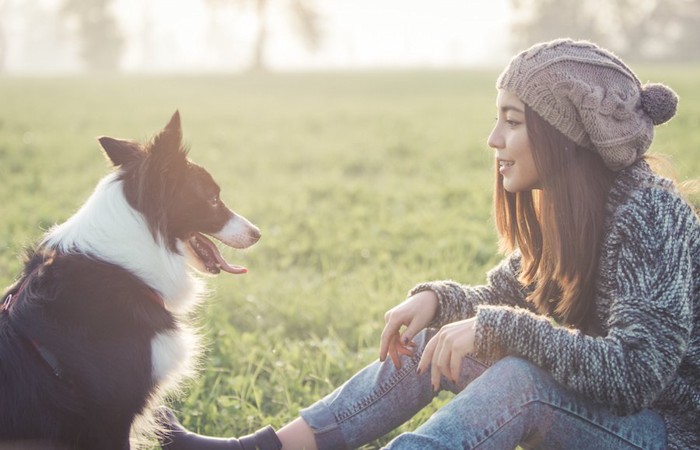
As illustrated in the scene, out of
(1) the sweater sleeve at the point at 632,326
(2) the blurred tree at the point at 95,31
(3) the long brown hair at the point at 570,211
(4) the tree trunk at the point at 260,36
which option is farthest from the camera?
(2) the blurred tree at the point at 95,31

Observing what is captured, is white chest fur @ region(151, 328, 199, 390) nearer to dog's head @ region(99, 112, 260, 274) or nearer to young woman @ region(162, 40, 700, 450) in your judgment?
dog's head @ region(99, 112, 260, 274)

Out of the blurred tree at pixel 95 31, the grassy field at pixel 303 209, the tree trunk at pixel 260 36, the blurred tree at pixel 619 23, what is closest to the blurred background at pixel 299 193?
the grassy field at pixel 303 209

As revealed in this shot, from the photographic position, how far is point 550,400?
6.90ft

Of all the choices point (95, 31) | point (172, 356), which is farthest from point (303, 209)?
point (95, 31)

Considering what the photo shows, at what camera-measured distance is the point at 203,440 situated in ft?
9.09

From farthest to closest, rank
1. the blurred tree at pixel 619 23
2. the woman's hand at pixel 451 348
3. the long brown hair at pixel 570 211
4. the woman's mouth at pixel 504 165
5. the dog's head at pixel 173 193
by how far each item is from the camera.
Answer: the blurred tree at pixel 619 23
the dog's head at pixel 173 193
the woman's mouth at pixel 504 165
the long brown hair at pixel 570 211
the woman's hand at pixel 451 348

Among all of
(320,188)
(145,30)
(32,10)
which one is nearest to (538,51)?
(320,188)

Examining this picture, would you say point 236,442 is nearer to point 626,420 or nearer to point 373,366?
point 373,366

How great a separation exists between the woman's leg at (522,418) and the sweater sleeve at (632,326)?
2.6 inches

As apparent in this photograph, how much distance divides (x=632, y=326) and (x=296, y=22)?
4642cm

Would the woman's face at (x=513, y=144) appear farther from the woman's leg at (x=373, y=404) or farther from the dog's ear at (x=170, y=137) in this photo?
the dog's ear at (x=170, y=137)

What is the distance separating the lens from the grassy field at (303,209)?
3818 mm

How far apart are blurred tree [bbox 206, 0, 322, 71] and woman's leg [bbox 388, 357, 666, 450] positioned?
148 feet

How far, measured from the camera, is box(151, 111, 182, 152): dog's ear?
2646 mm
